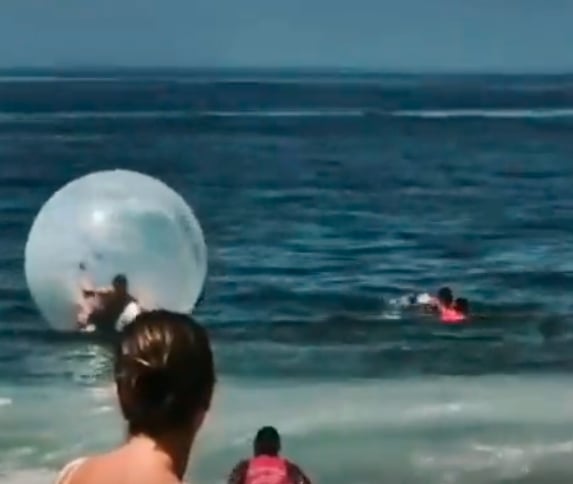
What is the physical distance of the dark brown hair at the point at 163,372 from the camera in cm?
169

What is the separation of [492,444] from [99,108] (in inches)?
1593

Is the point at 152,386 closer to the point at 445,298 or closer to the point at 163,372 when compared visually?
the point at 163,372

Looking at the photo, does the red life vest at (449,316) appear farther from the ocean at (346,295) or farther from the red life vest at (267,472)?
the red life vest at (267,472)

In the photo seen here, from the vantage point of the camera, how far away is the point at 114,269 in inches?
215

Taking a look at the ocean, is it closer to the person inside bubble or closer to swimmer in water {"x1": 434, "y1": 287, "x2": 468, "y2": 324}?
swimmer in water {"x1": 434, "y1": 287, "x2": 468, "y2": 324}

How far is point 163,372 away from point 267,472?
280cm

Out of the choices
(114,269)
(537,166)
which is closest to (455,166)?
(537,166)

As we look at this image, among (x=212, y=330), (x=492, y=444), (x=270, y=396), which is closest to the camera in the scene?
(x=492, y=444)

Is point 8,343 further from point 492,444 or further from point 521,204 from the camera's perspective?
point 521,204

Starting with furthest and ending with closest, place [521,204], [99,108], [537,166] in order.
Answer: [99,108]
[537,166]
[521,204]

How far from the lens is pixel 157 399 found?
1.70 m

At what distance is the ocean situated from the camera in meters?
7.21

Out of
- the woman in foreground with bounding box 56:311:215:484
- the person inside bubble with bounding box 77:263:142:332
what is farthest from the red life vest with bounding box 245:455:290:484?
the woman in foreground with bounding box 56:311:215:484

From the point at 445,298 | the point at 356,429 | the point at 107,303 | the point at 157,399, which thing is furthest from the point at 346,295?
the point at 157,399
